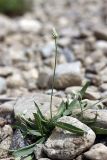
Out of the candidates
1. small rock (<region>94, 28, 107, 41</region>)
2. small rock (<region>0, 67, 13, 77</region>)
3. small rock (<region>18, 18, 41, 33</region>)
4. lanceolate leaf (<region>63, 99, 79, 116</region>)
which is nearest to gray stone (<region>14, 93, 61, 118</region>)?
lanceolate leaf (<region>63, 99, 79, 116</region>)

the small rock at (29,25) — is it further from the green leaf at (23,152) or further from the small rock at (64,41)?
the green leaf at (23,152)

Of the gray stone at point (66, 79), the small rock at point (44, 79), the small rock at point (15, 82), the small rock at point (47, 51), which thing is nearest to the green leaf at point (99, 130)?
the gray stone at point (66, 79)

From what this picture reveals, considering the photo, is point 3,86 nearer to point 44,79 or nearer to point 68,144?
point 44,79

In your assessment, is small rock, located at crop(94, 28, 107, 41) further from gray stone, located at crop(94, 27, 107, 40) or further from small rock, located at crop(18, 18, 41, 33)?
small rock, located at crop(18, 18, 41, 33)

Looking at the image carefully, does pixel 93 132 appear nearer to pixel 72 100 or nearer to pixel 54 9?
pixel 72 100

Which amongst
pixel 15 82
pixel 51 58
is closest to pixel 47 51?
pixel 51 58

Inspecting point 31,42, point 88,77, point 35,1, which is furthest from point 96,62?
point 35,1

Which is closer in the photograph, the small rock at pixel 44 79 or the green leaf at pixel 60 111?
Result: the green leaf at pixel 60 111

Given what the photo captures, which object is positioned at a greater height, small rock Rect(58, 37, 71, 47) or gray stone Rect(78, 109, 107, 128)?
small rock Rect(58, 37, 71, 47)
